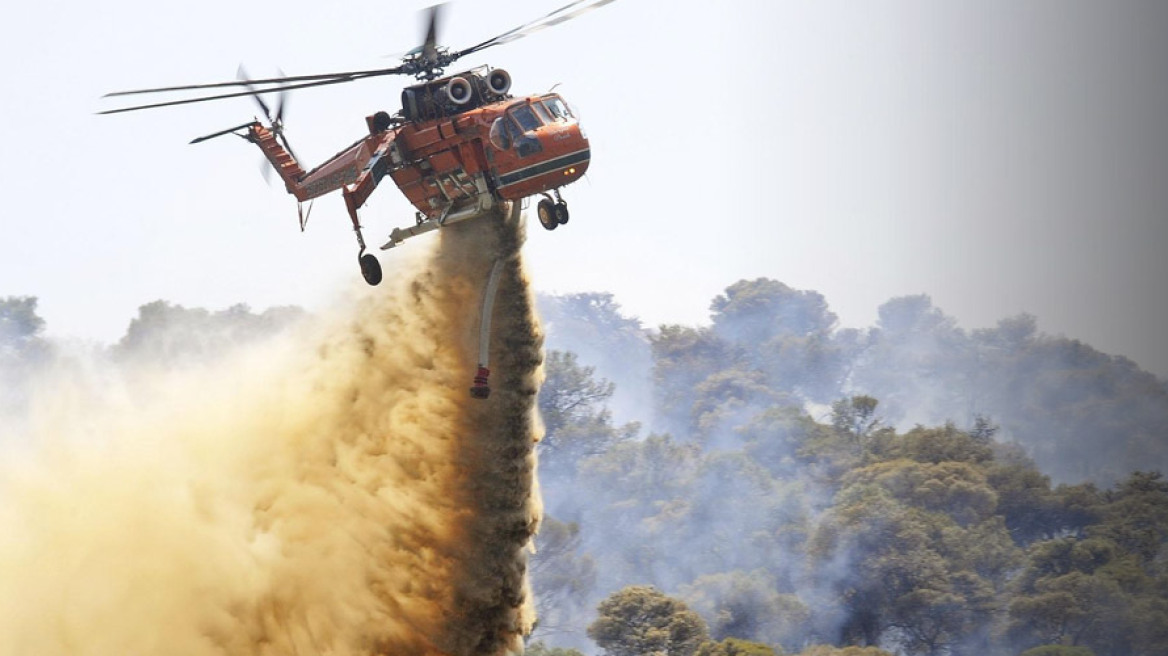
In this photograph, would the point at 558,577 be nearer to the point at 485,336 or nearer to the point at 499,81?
the point at 499,81

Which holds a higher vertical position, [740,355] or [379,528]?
[740,355]

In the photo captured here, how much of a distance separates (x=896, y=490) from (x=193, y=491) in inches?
2910

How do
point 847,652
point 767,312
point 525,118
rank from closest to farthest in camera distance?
point 525,118, point 847,652, point 767,312

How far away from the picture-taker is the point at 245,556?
2839cm

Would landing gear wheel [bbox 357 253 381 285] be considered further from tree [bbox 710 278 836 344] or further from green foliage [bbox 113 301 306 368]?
tree [bbox 710 278 836 344]

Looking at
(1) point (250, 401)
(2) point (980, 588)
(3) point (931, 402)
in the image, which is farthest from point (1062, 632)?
(3) point (931, 402)

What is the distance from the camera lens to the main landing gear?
28375mm

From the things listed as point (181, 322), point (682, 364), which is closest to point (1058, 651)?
point (181, 322)

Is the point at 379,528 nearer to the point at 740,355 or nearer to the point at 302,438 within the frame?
the point at 302,438

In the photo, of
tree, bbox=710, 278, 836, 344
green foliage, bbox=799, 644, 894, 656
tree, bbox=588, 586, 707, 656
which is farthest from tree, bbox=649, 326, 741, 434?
tree, bbox=588, 586, 707, 656

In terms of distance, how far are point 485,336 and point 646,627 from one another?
4446cm

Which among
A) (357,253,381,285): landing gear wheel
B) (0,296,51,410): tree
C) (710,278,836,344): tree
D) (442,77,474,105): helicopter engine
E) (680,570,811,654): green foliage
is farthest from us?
(710,278,836,344): tree

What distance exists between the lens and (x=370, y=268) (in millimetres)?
28562

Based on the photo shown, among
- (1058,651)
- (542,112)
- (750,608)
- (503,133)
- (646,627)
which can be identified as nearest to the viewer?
(503,133)
